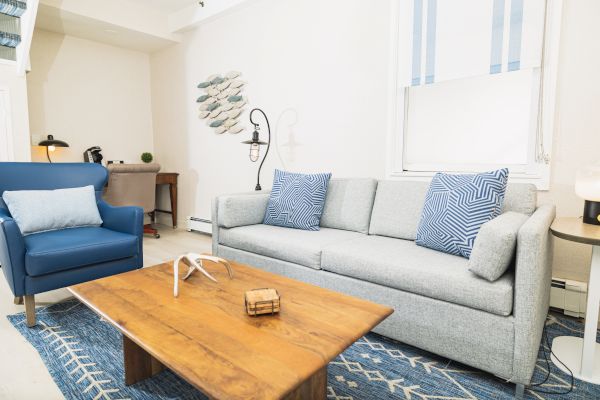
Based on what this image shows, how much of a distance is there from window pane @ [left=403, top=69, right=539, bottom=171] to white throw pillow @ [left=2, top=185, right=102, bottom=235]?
7.80ft

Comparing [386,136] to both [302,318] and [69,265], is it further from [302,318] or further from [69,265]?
[69,265]

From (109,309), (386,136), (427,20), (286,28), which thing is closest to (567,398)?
(109,309)

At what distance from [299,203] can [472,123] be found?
4.51 feet

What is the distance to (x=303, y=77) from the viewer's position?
3.29 m

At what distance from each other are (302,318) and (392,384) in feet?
1.99

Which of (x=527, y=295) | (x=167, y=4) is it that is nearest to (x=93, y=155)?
(x=167, y=4)

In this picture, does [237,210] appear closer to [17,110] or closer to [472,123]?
[472,123]

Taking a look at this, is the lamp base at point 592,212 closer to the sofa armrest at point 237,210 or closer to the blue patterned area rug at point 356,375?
the blue patterned area rug at point 356,375

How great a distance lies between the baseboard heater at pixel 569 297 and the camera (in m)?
2.00

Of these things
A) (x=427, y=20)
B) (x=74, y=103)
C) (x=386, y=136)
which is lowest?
(x=386, y=136)

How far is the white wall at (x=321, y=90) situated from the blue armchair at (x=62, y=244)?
5.22 ft

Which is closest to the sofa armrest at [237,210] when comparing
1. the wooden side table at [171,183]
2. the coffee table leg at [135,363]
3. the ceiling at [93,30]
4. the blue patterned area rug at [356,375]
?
the blue patterned area rug at [356,375]

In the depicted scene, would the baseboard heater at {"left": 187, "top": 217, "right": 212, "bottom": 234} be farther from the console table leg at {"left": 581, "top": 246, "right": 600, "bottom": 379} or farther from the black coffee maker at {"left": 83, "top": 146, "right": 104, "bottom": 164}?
the console table leg at {"left": 581, "top": 246, "right": 600, "bottom": 379}

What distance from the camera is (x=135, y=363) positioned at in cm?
145
